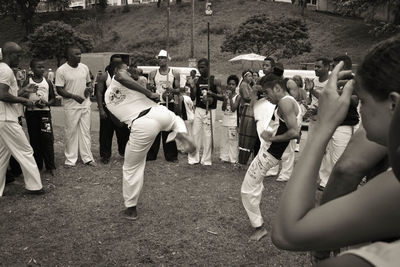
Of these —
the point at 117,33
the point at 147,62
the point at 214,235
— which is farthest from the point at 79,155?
the point at 117,33

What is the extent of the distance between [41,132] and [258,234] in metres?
4.35

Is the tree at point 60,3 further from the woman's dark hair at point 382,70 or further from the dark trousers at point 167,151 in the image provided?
the woman's dark hair at point 382,70

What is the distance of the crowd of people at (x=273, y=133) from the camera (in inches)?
43.7

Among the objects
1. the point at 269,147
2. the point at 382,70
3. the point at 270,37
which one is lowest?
the point at 269,147

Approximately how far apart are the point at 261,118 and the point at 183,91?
3.92m

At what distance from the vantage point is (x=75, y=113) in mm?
8156

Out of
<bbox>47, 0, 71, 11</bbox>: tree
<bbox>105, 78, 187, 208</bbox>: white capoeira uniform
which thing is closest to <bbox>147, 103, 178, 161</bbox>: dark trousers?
<bbox>105, 78, 187, 208</bbox>: white capoeira uniform

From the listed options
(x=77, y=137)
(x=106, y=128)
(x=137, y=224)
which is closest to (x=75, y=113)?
(x=77, y=137)

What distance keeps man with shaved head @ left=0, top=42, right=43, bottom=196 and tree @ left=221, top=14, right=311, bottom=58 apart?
25426mm

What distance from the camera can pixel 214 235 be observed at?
503 cm

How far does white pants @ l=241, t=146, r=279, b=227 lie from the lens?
4871 millimetres

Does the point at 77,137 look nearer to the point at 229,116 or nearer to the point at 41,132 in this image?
the point at 41,132

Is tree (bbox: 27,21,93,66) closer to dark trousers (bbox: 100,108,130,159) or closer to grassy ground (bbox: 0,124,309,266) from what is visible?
dark trousers (bbox: 100,108,130,159)

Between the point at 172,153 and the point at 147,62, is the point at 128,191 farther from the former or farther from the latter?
the point at 147,62
